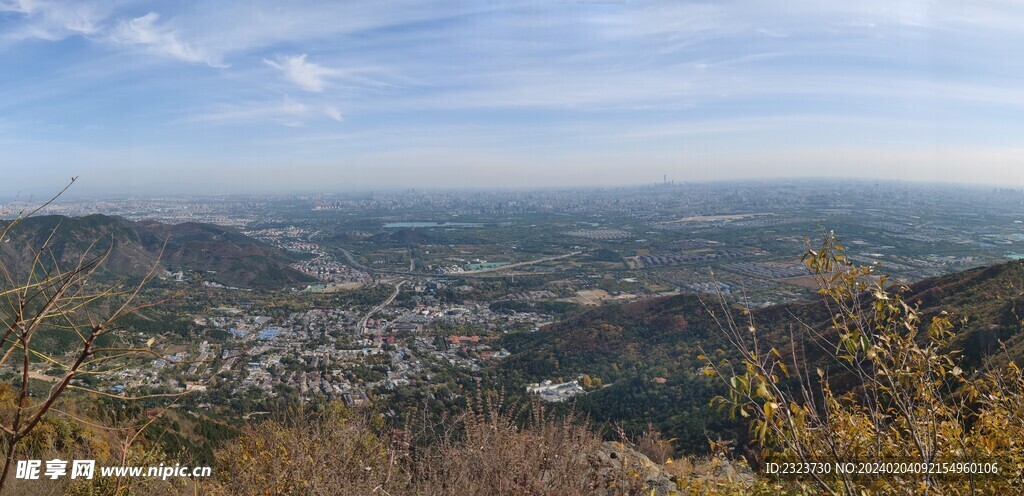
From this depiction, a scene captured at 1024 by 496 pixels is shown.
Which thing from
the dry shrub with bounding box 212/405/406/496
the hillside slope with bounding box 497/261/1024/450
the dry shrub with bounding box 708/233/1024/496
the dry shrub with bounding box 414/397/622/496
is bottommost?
the hillside slope with bounding box 497/261/1024/450

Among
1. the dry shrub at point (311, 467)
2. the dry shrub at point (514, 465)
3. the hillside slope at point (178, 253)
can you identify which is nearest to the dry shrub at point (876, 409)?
the dry shrub at point (514, 465)

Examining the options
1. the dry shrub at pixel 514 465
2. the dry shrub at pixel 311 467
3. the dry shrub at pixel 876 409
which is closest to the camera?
the dry shrub at pixel 876 409

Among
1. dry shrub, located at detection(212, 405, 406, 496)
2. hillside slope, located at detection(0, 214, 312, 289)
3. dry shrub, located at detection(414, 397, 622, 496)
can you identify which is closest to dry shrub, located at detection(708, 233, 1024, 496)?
dry shrub, located at detection(414, 397, 622, 496)

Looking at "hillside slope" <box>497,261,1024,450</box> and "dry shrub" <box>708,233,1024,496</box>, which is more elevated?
"dry shrub" <box>708,233,1024,496</box>

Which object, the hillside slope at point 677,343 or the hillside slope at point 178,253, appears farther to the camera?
the hillside slope at point 178,253

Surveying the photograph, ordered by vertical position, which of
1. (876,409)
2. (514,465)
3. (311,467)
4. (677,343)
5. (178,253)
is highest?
(876,409)

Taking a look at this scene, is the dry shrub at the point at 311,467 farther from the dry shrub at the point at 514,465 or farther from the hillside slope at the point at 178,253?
the hillside slope at the point at 178,253

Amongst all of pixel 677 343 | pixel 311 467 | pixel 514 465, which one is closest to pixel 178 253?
pixel 677 343

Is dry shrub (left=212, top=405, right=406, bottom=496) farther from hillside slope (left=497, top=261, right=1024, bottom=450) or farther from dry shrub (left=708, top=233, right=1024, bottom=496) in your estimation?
hillside slope (left=497, top=261, right=1024, bottom=450)

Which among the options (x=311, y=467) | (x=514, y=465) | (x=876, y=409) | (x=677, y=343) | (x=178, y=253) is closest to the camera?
(x=876, y=409)

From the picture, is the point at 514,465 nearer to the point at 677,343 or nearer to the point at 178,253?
the point at 677,343

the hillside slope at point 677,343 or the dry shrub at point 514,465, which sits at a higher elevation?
the dry shrub at point 514,465

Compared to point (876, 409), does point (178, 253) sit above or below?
below

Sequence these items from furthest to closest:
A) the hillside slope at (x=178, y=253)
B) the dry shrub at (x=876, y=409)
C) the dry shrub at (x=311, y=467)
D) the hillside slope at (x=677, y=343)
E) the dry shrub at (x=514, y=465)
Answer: the hillside slope at (x=178, y=253), the hillside slope at (x=677, y=343), the dry shrub at (x=311, y=467), the dry shrub at (x=514, y=465), the dry shrub at (x=876, y=409)
